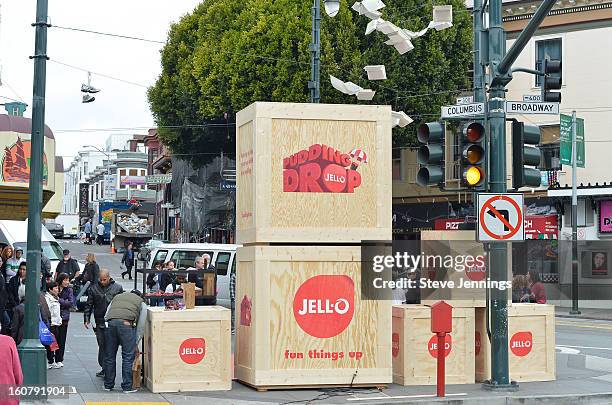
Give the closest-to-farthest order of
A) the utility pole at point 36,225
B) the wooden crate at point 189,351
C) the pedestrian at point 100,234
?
the utility pole at point 36,225 < the wooden crate at point 189,351 < the pedestrian at point 100,234

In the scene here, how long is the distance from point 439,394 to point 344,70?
960 inches

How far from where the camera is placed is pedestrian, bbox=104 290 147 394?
13070mm

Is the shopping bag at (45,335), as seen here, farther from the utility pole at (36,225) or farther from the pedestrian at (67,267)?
the pedestrian at (67,267)

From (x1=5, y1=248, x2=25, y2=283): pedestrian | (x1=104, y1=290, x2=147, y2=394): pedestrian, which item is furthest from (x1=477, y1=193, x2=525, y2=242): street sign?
(x1=5, y1=248, x2=25, y2=283): pedestrian

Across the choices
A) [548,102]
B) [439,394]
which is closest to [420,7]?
[548,102]

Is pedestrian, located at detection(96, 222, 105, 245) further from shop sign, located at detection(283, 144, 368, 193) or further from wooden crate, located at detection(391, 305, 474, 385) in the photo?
shop sign, located at detection(283, 144, 368, 193)

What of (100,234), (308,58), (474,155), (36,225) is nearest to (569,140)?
(308,58)

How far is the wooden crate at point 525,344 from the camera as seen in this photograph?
14484 mm

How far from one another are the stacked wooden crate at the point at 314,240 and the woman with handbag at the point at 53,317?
3.67 m

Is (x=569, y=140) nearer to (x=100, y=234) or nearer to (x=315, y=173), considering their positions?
(x=315, y=173)

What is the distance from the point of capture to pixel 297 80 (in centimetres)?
3612

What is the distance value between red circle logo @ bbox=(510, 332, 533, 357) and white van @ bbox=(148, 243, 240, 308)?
32.3 feet

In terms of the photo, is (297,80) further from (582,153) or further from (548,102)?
(548,102)

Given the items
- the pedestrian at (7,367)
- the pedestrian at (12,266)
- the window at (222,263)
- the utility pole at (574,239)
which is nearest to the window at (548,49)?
the utility pole at (574,239)
